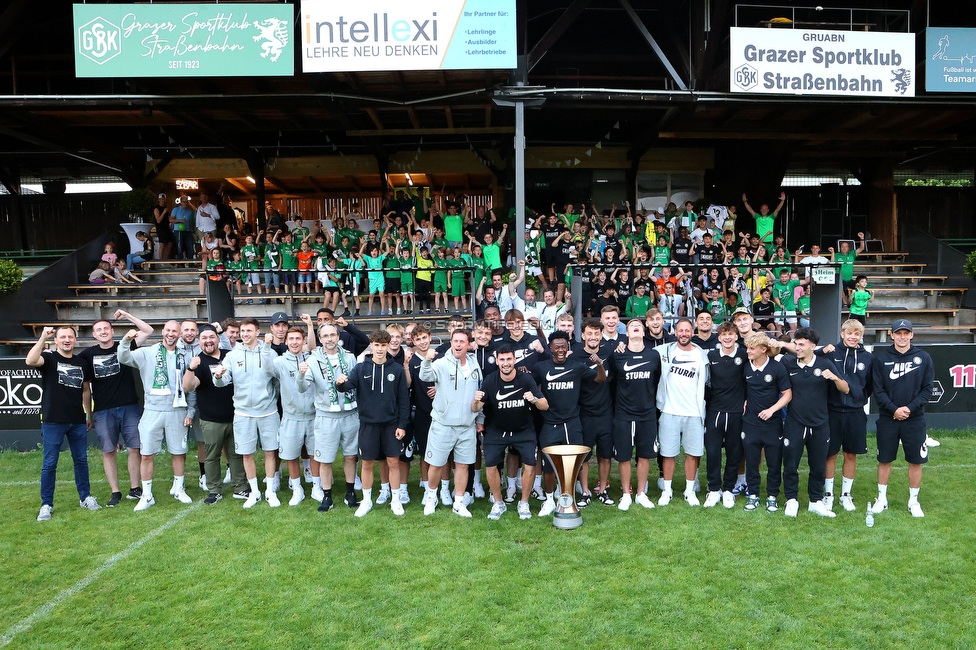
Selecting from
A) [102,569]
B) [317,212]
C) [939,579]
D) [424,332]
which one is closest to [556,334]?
[424,332]

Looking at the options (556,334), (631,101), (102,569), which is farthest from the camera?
(631,101)

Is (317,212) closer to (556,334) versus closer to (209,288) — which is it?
(209,288)

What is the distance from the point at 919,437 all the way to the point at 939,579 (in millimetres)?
1787

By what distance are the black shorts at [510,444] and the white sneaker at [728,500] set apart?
1.92m

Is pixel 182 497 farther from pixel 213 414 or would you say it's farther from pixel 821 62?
pixel 821 62

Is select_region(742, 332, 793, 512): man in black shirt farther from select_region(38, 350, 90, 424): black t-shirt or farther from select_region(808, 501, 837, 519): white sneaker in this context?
select_region(38, 350, 90, 424): black t-shirt

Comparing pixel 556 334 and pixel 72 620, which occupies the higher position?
pixel 556 334

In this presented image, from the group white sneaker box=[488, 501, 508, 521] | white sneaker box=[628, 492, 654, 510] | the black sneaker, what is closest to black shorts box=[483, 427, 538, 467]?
white sneaker box=[488, 501, 508, 521]

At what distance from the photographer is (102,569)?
5.47 m

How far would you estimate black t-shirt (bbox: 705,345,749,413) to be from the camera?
6.72 m

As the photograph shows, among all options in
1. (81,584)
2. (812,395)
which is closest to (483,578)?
(81,584)

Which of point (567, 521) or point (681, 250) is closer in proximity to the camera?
point (567, 521)

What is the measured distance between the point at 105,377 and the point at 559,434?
15.2ft

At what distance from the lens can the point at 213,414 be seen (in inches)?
277
